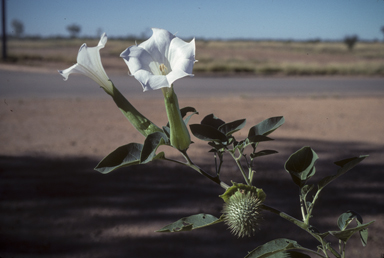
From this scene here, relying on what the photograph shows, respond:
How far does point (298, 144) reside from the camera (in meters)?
5.12

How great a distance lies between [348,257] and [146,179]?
6.64ft

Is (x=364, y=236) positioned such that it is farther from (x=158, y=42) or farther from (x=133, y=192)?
(x=133, y=192)

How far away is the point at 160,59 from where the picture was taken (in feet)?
2.33

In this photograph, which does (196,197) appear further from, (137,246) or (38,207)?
(38,207)

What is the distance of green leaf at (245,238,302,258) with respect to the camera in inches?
28.2

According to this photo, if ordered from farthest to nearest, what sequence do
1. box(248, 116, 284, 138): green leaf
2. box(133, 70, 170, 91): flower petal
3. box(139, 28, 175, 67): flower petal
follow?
box(248, 116, 284, 138): green leaf < box(139, 28, 175, 67): flower petal < box(133, 70, 170, 91): flower petal

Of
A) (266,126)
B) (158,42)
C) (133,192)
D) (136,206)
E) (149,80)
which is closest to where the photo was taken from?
(149,80)

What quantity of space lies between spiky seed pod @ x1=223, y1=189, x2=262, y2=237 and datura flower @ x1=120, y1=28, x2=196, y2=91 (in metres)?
0.25

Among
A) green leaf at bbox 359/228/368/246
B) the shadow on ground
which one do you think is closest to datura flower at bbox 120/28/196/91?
green leaf at bbox 359/228/368/246

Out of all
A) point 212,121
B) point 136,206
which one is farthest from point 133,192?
point 212,121

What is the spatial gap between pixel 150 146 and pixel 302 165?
326mm

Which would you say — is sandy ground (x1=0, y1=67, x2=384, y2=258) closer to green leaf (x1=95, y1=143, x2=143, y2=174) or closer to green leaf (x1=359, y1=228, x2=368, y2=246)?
green leaf (x1=359, y1=228, x2=368, y2=246)

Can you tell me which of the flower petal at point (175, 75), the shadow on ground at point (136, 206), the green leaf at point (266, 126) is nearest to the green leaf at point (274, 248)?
the green leaf at point (266, 126)

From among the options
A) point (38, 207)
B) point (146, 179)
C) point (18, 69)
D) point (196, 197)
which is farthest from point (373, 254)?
point (18, 69)
